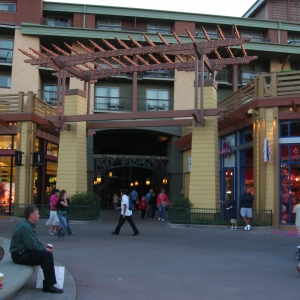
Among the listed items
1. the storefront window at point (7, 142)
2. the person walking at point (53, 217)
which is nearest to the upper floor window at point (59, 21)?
the storefront window at point (7, 142)

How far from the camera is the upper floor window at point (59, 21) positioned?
33.4 m

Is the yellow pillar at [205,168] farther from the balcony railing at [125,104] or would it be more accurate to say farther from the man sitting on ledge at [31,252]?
the balcony railing at [125,104]

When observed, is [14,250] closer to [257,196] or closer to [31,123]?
[257,196]

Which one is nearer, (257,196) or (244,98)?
(257,196)

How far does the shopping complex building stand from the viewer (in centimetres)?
1808

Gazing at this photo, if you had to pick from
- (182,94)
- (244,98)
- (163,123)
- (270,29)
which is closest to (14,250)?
(163,123)

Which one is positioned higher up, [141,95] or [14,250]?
[141,95]

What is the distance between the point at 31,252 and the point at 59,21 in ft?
95.0

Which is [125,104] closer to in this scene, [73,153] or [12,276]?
[73,153]

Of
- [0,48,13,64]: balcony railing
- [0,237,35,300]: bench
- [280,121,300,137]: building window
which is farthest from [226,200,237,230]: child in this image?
[0,48,13,64]: balcony railing

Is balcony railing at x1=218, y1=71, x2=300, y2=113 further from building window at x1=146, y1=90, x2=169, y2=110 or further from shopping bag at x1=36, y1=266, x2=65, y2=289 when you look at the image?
building window at x1=146, y1=90, x2=169, y2=110

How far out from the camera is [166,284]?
810 cm

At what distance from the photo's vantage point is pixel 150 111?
1973 cm

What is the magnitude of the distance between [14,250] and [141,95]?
2618cm
